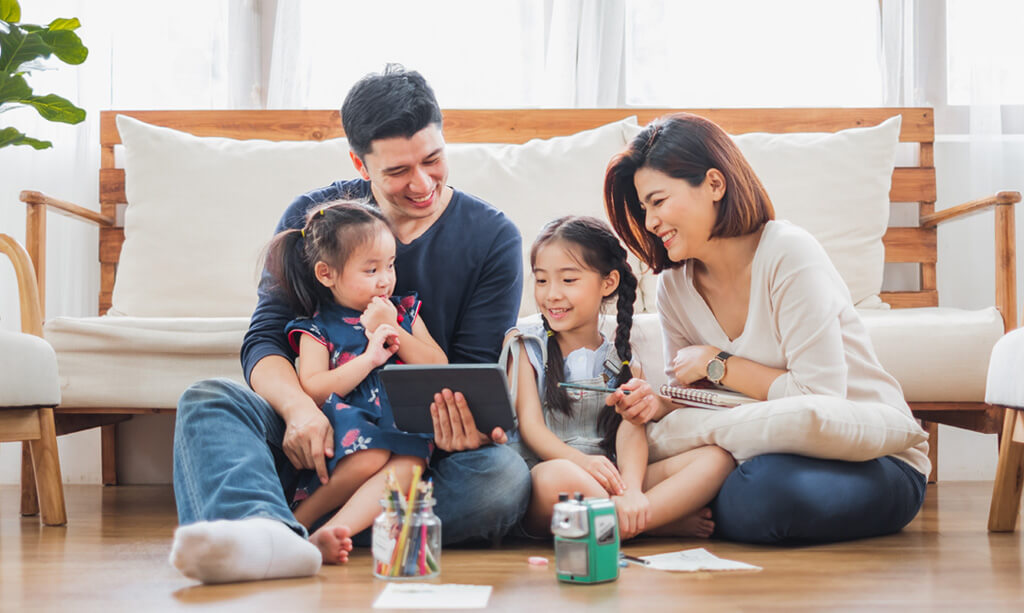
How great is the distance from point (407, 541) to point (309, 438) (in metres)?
0.30

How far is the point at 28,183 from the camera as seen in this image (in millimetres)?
2504

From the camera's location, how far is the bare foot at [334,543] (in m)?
1.24

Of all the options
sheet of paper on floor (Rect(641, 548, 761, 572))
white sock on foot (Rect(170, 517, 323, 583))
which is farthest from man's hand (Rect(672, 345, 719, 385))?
white sock on foot (Rect(170, 517, 323, 583))

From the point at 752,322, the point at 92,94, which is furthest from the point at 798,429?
the point at 92,94

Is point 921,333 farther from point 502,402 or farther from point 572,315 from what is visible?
point 502,402

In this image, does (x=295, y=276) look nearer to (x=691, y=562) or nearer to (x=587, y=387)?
(x=587, y=387)

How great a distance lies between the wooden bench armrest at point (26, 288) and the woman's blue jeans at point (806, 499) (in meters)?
1.34

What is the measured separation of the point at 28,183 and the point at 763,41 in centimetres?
211

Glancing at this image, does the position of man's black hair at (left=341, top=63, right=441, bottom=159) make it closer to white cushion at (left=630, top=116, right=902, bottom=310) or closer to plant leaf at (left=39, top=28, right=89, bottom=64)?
plant leaf at (left=39, top=28, right=89, bottom=64)

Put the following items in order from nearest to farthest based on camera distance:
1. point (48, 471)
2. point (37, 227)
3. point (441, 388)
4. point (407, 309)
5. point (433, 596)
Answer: point (433, 596) < point (441, 388) < point (407, 309) < point (48, 471) < point (37, 227)

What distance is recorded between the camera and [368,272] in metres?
1.50

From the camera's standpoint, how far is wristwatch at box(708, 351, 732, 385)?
1510 mm

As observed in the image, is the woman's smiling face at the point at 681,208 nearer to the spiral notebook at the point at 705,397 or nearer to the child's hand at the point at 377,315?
the spiral notebook at the point at 705,397

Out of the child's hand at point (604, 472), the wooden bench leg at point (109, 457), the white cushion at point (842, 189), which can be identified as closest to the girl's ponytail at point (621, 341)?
the child's hand at point (604, 472)
